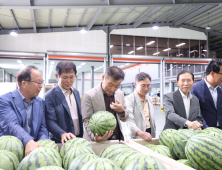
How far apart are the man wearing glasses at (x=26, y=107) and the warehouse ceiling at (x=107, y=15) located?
5.36m

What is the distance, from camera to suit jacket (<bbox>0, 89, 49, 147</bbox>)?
5.50 feet

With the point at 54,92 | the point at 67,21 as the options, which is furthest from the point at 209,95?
the point at 67,21

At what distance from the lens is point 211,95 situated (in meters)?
2.62

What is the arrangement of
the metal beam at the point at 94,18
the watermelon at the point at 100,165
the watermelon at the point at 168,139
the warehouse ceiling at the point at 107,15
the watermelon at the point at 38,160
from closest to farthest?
1. the watermelon at the point at 100,165
2. the watermelon at the point at 38,160
3. the watermelon at the point at 168,139
4. the warehouse ceiling at the point at 107,15
5. the metal beam at the point at 94,18

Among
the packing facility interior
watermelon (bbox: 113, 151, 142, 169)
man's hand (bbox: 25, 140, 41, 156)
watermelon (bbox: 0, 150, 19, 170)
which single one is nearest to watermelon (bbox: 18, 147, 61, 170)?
watermelon (bbox: 0, 150, 19, 170)

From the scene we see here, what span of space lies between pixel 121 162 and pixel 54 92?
1.33 m

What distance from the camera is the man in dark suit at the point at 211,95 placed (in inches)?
100.0

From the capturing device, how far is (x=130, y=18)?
444 inches

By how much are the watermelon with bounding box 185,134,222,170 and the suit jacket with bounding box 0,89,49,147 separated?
4.09 feet

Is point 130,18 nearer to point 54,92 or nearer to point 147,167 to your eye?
point 54,92

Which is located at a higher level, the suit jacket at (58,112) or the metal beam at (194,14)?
the metal beam at (194,14)

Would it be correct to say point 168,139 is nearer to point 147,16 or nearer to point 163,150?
point 163,150

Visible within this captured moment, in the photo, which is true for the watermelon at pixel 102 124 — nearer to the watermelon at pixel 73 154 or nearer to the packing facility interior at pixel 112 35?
the watermelon at pixel 73 154

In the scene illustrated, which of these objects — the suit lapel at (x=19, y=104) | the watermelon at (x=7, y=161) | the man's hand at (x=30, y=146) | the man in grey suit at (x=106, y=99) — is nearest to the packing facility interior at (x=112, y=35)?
the man in grey suit at (x=106, y=99)
